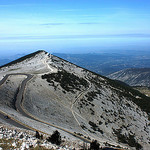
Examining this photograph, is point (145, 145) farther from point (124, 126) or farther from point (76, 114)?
point (76, 114)

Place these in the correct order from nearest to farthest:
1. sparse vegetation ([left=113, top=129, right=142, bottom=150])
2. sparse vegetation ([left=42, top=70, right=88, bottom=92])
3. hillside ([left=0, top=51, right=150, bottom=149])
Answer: hillside ([left=0, top=51, right=150, bottom=149]), sparse vegetation ([left=113, top=129, right=142, bottom=150]), sparse vegetation ([left=42, top=70, right=88, bottom=92])

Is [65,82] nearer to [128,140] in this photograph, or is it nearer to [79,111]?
[79,111]

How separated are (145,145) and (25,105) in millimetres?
24318

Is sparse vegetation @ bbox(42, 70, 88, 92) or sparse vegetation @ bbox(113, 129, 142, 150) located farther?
sparse vegetation @ bbox(42, 70, 88, 92)

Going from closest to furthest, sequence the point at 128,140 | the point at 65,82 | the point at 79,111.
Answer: the point at 128,140, the point at 79,111, the point at 65,82

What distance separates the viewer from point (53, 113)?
31469 millimetres

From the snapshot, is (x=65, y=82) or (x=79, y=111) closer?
(x=79, y=111)

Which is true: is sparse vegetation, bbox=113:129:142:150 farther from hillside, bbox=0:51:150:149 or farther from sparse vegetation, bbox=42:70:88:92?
sparse vegetation, bbox=42:70:88:92

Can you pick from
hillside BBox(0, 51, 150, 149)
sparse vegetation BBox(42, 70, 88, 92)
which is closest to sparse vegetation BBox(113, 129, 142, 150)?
hillside BBox(0, 51, 150, 149)

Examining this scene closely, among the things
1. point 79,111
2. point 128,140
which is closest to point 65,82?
point 79,111

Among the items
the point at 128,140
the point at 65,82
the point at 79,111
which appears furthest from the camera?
the point at 65,82

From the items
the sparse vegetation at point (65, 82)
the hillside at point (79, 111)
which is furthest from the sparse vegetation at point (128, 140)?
the sparse vegetation at point (65, 82)

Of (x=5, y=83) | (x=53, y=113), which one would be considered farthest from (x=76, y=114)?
(x=5, y=83)

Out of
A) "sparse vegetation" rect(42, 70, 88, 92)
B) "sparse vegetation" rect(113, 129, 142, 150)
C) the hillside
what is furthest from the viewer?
"sparse vegetation" rect(42, 70, 88, 92)
